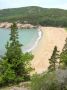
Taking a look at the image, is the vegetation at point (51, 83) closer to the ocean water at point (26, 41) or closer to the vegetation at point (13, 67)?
the vegetation at point (13, 67)

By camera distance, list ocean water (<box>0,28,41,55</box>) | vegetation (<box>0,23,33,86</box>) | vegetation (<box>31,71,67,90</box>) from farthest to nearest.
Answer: ocean water (<box>0,28,41,55</box>)
vegetation (<box>0,23,33,86</box>)
vegetation (<box>31,71,67,90</box>)

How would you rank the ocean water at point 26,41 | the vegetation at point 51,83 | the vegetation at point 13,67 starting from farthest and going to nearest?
the ocean water at point 26,41, the vegetation at point 13,67, the vegetation at point 51,83

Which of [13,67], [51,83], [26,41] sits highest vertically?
[26,41]

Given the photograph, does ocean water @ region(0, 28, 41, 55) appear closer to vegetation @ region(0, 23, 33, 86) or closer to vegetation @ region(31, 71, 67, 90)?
vegetation @ region(0, 23, 33, 86)

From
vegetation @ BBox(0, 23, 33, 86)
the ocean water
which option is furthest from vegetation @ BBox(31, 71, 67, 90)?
the ocean water

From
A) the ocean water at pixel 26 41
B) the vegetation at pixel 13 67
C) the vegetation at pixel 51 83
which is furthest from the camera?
the ocean water at pixel 26 41

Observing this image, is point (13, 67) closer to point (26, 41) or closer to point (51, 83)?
point (51, 83)

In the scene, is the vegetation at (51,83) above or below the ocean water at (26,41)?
below

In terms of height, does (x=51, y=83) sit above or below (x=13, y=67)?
below

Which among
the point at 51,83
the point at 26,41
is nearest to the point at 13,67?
the point at 51,83

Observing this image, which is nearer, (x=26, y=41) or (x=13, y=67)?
(x=13, y=67)

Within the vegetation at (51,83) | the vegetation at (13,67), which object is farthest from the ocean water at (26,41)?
the vegetation at (51,83)

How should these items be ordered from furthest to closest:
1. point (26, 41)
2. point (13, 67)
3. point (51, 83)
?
1. point (26, 41)
2. point (13, 67)
3. point (51, 83)

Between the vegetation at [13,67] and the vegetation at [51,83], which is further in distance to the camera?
the vegetation at [13,67]
